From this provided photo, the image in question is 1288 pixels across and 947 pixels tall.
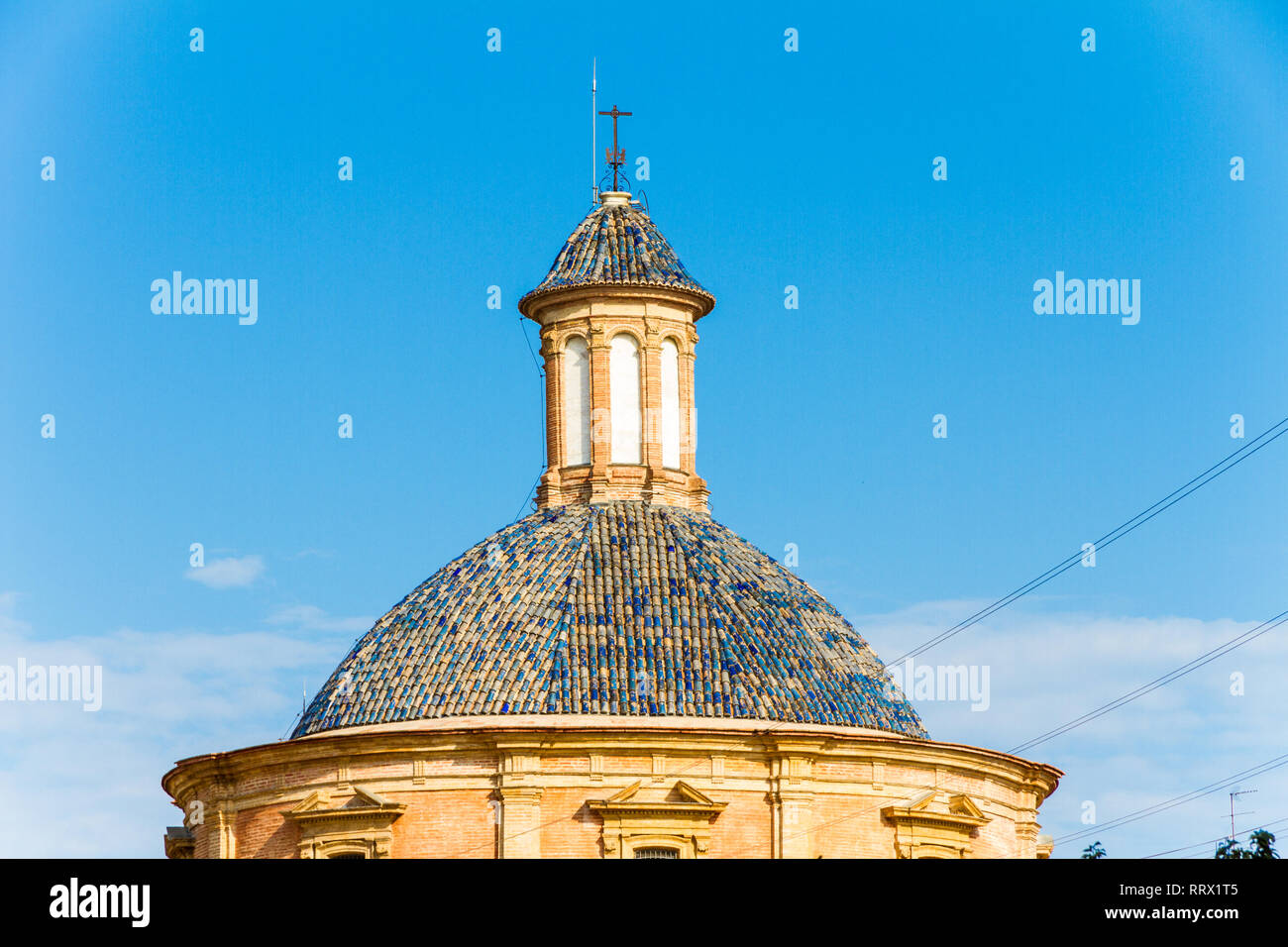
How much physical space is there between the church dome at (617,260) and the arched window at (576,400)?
1.21 m

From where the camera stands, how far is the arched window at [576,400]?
5291cm

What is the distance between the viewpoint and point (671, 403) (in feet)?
174

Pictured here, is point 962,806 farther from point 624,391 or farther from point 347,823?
point 624,391

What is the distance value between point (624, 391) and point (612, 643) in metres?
7.18

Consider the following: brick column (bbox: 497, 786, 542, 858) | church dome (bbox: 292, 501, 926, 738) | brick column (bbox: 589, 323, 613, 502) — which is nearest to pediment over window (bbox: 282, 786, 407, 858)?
church dome (bbox: 292, 501, 926, 738)

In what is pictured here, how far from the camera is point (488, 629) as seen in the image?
156 feet

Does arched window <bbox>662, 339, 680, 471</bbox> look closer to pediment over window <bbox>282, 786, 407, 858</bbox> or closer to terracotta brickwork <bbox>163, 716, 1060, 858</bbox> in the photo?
terracotta brickwork <bbox>163, 716, 1060, 858</bbox>

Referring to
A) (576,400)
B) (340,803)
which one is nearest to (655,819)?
(340,803)

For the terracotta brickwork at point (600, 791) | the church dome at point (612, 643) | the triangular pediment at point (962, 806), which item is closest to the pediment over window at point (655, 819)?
the terracotta brickwork at point (600, 791)

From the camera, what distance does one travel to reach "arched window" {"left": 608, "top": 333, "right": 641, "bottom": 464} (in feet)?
173

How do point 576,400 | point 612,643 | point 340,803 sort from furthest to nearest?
point 576,400 < point 612,643 < point 340,803

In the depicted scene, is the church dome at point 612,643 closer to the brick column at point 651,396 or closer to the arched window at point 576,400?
the brick column at point 651,396
